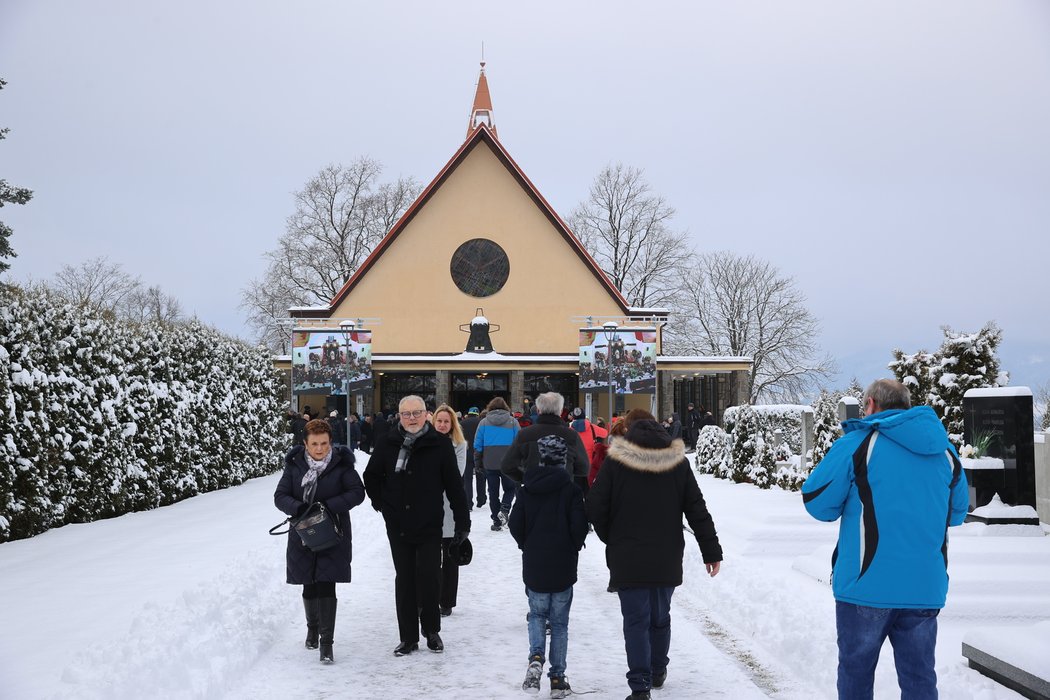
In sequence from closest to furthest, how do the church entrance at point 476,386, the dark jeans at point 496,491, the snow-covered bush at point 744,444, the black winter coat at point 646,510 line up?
the black winter coat at point 646,510 → the dark jeans at point 496,491 → the snow-covered bush at point 744,444 → the church entrance at point 476,386

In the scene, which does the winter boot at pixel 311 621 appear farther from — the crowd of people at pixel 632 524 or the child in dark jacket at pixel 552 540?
the child in dark jacket at pixel 552 540

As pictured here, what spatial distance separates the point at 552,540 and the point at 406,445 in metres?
1.29

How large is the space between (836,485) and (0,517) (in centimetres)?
846

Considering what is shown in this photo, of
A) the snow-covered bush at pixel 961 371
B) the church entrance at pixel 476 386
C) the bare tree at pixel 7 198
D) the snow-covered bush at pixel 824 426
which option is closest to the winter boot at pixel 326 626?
the snow-covered bush at pixel 961 371

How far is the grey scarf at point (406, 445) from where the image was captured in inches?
234

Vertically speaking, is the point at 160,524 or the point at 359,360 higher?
the point at 359,360

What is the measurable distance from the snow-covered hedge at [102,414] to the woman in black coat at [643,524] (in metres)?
7.06

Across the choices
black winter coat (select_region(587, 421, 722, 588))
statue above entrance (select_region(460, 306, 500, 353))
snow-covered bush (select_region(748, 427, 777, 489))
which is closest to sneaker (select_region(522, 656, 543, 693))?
black winter coat (select_region(587, 421, 722, 588))

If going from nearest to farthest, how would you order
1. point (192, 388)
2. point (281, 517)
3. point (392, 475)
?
point (392, 475)
point (281, 517)
point (192, 388)

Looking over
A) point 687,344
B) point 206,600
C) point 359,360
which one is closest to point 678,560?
point 206,600

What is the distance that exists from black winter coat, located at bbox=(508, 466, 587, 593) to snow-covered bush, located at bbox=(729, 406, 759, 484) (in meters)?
12.9

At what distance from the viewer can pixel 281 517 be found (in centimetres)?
1239

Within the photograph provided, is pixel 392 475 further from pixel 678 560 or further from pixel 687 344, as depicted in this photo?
pixel 687 344

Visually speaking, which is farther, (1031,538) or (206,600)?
(1031,538)
